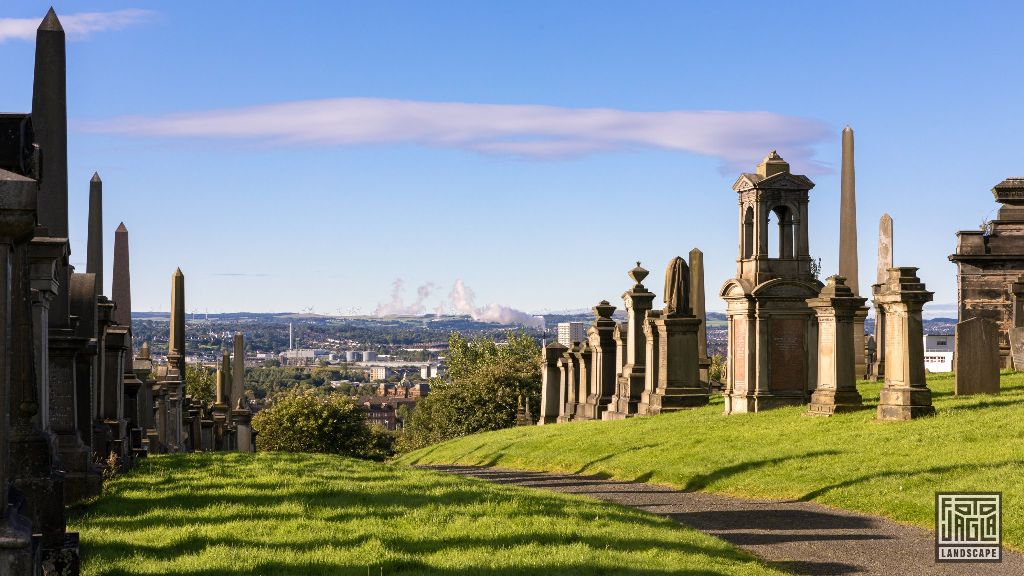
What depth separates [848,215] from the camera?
124ft

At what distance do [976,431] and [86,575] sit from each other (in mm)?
13707

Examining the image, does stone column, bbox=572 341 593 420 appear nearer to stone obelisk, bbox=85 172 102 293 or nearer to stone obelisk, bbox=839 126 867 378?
stone obelisk, bbox=839 126 867 378

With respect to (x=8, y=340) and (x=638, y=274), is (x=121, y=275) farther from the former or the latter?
(x=8, y=340)

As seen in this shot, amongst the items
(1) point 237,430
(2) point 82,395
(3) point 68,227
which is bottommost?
(1) point 237,430

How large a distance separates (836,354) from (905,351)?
8.93 feet

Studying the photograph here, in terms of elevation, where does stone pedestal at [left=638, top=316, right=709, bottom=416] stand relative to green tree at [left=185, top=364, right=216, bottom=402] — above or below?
above

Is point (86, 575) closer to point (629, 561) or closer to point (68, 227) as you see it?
point (629, 561)

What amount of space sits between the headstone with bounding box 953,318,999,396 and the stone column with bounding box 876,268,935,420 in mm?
2434

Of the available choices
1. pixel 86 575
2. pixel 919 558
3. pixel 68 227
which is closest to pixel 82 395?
pixel 68 227

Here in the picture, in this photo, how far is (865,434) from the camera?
2025 cm

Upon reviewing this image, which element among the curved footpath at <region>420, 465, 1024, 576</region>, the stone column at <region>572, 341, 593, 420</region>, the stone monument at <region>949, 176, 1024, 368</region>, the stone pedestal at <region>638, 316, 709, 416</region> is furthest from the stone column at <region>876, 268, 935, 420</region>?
the stone column at <region>572, 341, 593, 420</region>

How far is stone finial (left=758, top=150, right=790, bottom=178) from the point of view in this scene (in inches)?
1149

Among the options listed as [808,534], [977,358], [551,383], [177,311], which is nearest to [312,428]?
[551,383]

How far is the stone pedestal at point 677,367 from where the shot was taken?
32.0 meters
